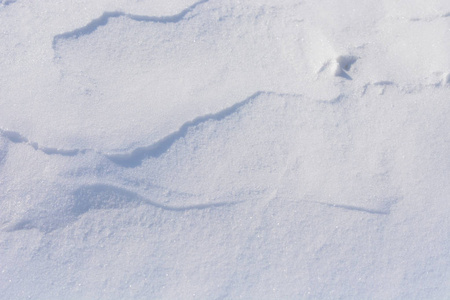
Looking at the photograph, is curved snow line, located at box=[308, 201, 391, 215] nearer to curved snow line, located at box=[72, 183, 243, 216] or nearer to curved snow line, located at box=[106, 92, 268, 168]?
curved snow line, located at box=[72, 183, 243, 216]

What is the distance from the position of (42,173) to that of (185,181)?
474mm

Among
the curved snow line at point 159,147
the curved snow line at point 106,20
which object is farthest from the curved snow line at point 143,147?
the curved snow line at point 106,20

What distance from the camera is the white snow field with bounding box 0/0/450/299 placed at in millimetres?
1078

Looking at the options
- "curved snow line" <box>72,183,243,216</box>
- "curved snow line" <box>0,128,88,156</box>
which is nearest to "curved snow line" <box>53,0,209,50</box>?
"curved snow line" <box>0,128,88,156</box>

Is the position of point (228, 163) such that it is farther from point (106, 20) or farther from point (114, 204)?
point (106, 20)

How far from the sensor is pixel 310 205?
1.09m

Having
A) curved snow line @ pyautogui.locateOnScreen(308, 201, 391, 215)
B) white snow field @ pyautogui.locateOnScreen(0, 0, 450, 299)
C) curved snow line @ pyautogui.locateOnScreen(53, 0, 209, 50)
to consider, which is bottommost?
curved snow line @ pyautogui.locateOnScreen(308, 201, 391, 215)

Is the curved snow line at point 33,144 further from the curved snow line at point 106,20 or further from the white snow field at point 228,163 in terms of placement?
the curved snow line at point 106,20

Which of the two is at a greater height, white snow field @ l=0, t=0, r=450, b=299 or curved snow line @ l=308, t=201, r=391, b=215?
white snow field @ l=0, t=0, r=450, b=299

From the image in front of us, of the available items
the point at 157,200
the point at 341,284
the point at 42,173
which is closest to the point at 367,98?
the point at 341,284

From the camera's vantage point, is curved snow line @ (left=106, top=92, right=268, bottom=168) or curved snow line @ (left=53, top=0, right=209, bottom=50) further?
curved snow line @ (left=53, top=0, right=209, bottom=50)

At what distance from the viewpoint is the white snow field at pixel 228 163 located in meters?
1.08

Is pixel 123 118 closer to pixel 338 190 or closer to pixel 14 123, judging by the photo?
pixel 14 123

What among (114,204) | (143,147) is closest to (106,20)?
(143,147)
